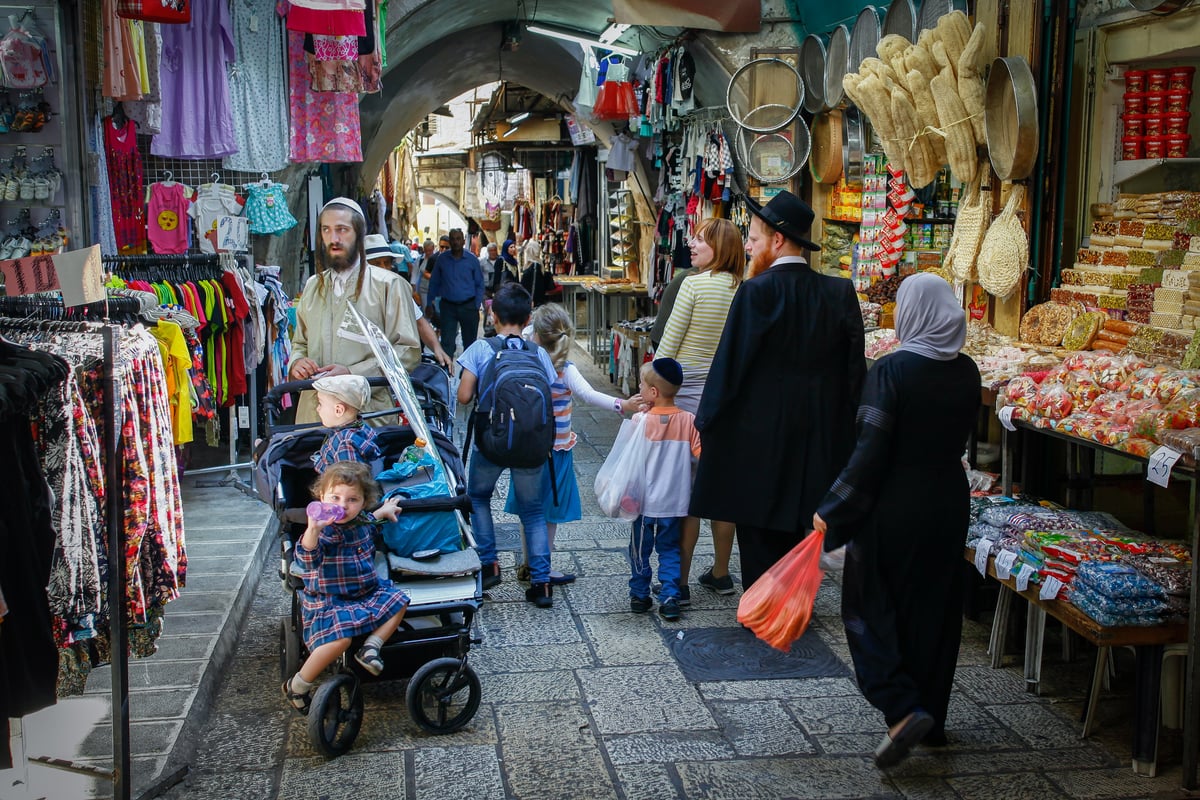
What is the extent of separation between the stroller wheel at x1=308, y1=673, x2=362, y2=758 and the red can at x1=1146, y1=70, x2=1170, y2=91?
15.3 feet

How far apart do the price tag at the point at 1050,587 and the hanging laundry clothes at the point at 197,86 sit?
6.43 meters

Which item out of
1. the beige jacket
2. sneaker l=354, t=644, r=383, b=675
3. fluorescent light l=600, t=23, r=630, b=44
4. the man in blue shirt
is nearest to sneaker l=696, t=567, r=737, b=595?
the beige jacket

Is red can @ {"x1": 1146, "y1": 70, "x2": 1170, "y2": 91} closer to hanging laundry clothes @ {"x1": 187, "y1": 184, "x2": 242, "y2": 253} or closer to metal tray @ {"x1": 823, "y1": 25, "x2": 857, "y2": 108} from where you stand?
metal tray @ {"x1": 823, "y1": 25, "x2": 857, "y2": 108}

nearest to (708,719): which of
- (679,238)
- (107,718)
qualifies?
(107,718)

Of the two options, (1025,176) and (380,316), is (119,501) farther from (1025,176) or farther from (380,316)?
(1025,176)

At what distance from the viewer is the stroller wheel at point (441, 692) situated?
4074 mm

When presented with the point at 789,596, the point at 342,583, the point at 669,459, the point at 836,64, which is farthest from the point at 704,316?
the point at 836,64

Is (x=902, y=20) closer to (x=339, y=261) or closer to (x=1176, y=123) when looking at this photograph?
(x=1176, y=123)

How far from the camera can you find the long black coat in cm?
468

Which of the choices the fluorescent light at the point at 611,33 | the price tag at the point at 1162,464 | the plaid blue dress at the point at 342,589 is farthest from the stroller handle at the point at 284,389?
the fluorescent light at the point at 611,33

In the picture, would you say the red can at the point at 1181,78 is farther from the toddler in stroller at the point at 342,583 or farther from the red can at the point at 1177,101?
the toddler in stroller at the point at 342,583

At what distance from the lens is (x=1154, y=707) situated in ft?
12.8

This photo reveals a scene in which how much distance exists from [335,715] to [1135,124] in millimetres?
4679

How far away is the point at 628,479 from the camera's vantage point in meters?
5.32
